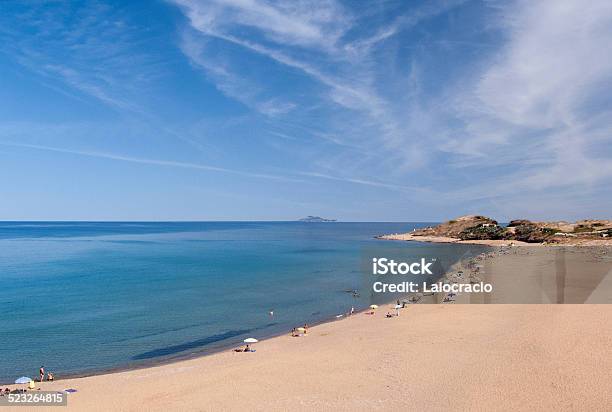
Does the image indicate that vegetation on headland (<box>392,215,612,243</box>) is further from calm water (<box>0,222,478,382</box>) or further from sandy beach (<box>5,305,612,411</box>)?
sandy beach (<box>5,305,612,411</box>)

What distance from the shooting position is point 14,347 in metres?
29.5

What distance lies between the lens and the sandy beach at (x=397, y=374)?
1872cm

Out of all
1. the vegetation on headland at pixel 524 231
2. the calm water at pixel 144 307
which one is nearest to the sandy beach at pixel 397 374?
the calm water at pixel 144 307

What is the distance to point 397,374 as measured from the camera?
21.9 metres

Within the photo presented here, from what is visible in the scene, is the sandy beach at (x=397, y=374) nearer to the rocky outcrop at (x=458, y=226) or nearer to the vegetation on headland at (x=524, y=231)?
the vegetation on headland at (x=524, y=231)

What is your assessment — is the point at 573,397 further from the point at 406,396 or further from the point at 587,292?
the point at 587,292

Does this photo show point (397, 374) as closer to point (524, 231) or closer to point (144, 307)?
point (144, 307)

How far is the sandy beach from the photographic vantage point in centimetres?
1872

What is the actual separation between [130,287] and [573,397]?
51676 millimetres

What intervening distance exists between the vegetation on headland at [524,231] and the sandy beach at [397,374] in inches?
3815

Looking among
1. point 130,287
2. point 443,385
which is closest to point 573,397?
point 443,385

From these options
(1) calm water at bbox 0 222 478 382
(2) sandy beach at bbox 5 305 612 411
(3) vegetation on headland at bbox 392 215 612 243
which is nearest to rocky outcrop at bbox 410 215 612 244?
(3) vegetation on headland at bbox 392 215 612 243

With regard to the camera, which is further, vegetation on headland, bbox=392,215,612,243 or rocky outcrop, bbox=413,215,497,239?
rocky outcrop, bbox=413,215,497,239

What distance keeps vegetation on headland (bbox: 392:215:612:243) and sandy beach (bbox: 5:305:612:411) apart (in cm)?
9690
